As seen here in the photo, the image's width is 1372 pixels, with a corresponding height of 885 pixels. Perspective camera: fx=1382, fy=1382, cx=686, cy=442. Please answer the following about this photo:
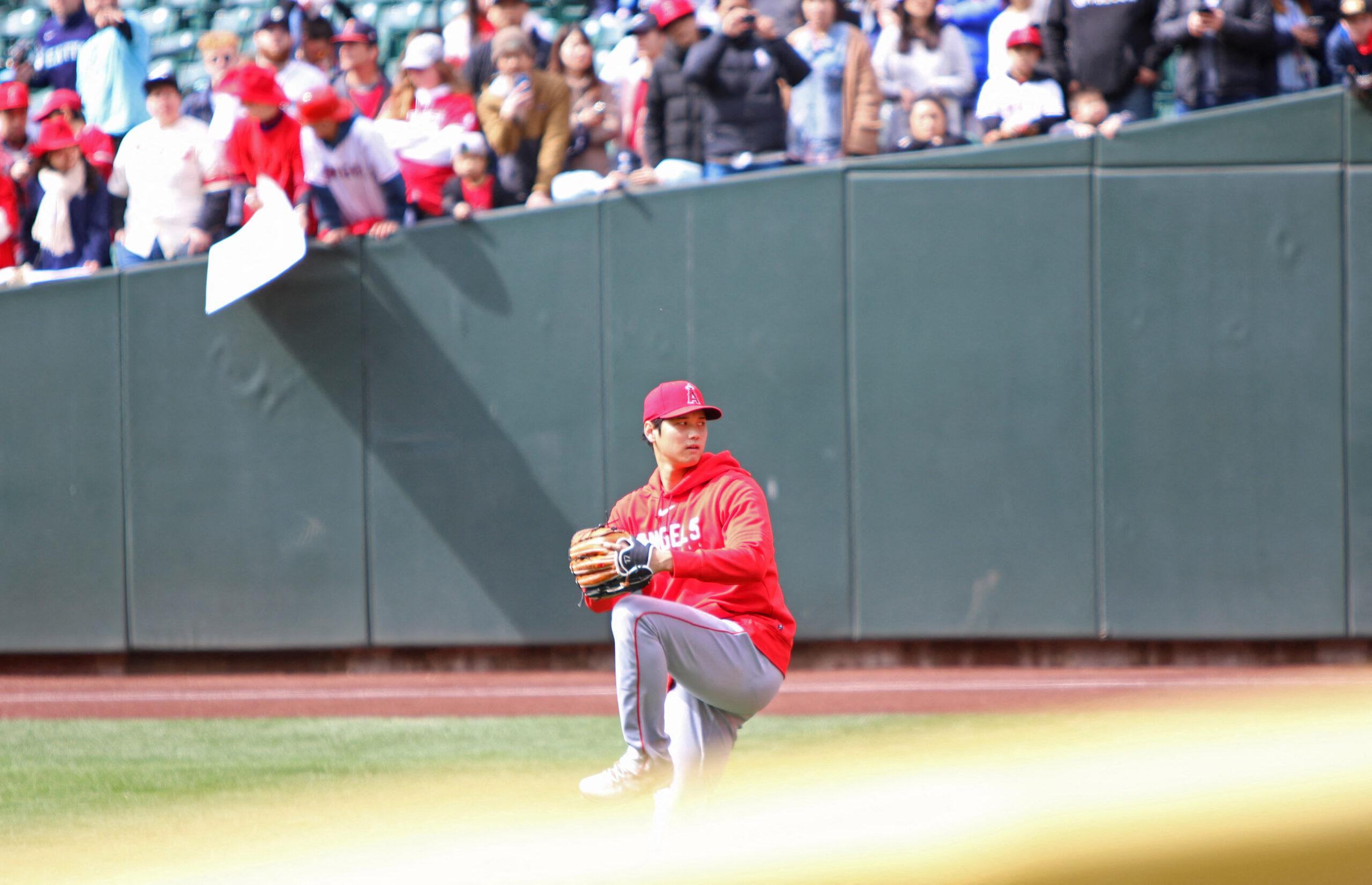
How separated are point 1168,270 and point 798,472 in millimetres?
2645

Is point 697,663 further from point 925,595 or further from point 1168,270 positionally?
point 1168,270

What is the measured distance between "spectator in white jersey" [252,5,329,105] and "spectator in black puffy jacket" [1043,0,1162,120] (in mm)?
4586

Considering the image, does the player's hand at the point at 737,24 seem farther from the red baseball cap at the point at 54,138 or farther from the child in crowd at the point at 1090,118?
the red baseball cap at the point at 54,138

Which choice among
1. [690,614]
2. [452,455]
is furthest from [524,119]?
[690,614]

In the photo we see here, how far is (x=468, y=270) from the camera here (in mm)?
8898

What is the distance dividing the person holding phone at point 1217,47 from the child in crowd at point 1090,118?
0.45 m

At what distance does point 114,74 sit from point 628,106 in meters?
3.70

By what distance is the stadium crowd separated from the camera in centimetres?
841

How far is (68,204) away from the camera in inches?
354

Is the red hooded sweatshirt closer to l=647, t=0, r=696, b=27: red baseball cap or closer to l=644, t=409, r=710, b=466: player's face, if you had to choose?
l=644, t=409, r=710, b=466: player's face

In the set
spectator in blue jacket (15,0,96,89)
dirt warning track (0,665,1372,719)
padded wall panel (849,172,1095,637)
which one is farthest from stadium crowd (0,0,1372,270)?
dirt warning track (0,665,1372,719)

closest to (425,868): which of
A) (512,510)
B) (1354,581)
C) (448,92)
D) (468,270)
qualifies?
(512,510)

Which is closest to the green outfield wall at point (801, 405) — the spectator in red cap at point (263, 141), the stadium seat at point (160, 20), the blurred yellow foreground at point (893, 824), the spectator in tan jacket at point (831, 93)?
the spectator in tan jacket at point (831, 93)

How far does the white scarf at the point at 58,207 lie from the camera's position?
892 cm
